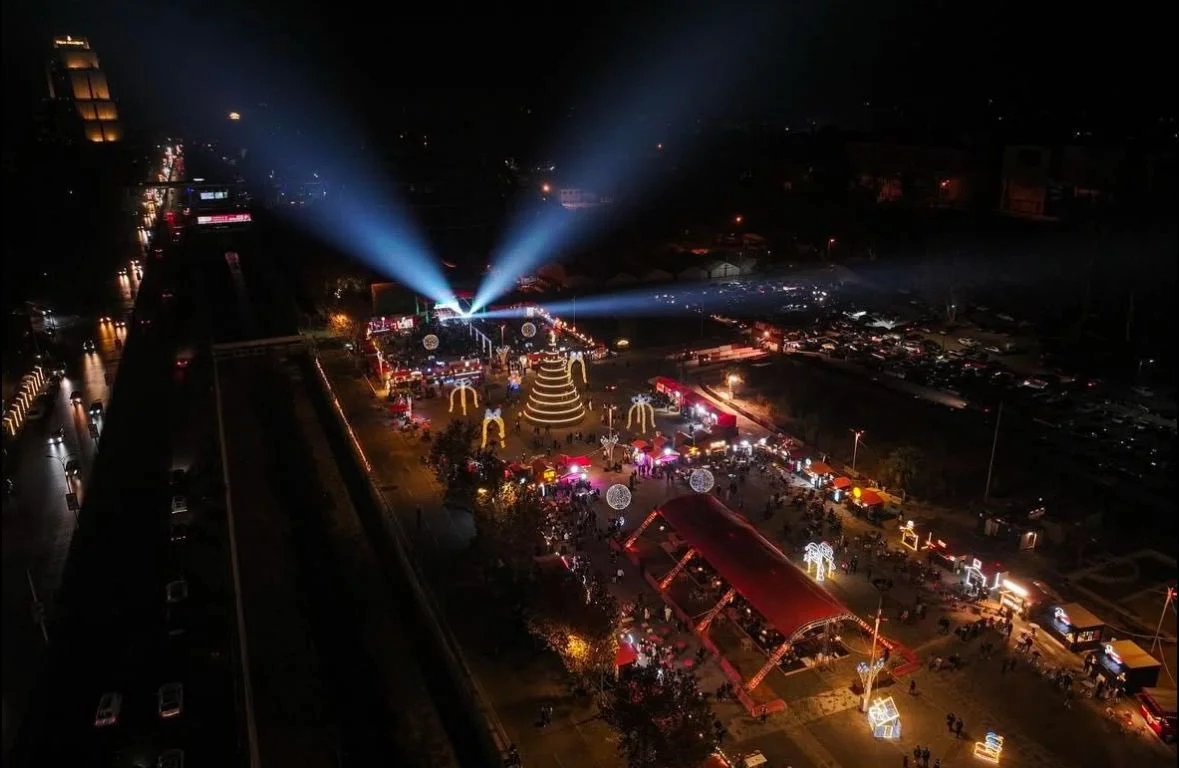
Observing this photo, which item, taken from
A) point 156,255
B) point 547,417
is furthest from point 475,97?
point 547,417

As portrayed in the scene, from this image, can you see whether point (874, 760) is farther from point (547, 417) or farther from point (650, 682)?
point (547, 417)

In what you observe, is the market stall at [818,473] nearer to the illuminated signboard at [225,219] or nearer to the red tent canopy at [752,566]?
the red tent canopy at [752,566]

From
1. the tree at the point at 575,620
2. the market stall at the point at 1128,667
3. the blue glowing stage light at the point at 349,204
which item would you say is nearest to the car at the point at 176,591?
the tree at the point at 575,620

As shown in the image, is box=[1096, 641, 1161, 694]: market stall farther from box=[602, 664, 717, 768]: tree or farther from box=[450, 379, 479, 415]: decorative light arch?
box=[450, 379, 479, 415]: decorative light arch

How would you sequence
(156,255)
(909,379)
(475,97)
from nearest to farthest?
(909,379), (156,255), (475,97)

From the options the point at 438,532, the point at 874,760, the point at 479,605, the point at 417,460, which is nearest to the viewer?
the point at 874,760

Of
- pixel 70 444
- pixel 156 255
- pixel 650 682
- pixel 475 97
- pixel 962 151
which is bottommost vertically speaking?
pixel 650 682

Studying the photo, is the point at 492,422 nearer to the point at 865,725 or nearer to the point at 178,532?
the point at 178,532
